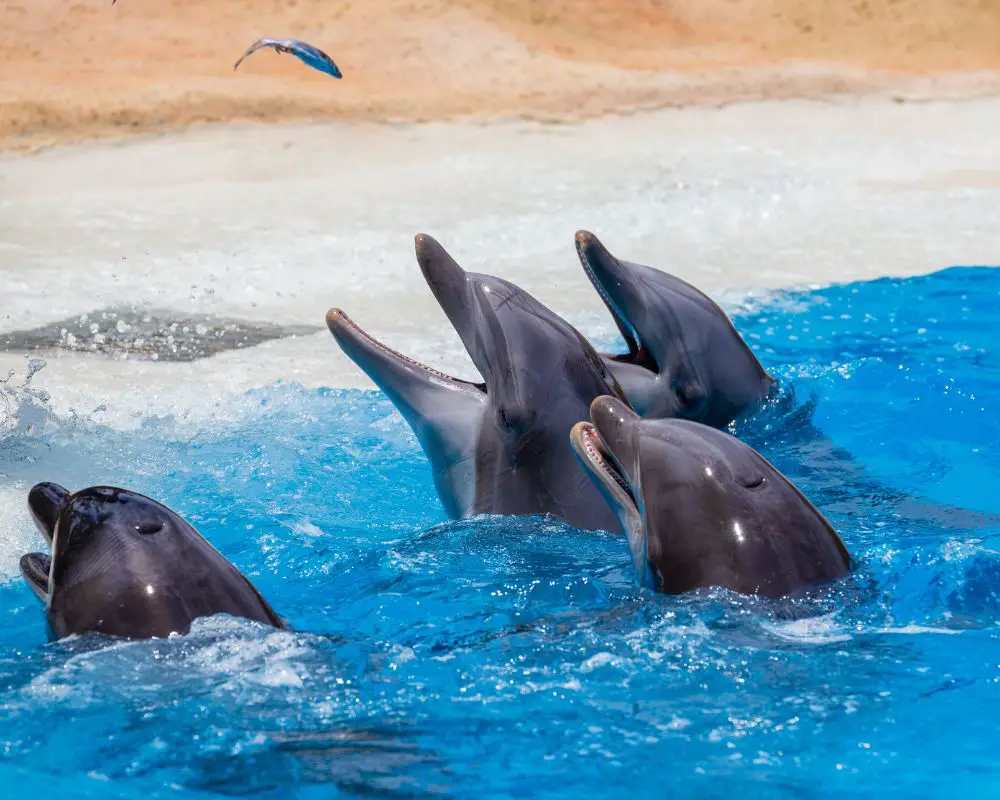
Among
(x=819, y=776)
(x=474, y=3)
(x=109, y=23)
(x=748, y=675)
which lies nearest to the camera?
(x=819, y=776)

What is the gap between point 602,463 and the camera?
13.7 feet

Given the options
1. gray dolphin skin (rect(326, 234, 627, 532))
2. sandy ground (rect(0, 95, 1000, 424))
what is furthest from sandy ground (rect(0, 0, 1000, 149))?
gray dolphin skin (rect(326, 234, 627, 532))

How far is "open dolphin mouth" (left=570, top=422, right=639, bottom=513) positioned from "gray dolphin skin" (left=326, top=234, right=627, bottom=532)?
0.71 m

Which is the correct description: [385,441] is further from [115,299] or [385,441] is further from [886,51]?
[886,51]

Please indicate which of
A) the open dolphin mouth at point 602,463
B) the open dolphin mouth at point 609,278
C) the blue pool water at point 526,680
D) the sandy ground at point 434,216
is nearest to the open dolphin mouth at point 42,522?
the blue pool water at point 526,680

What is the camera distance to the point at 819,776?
3.38m

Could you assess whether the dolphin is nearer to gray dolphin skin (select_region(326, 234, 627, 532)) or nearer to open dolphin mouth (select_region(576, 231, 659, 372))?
open dolphin mouth (select_region(576, 231, 659, 372))

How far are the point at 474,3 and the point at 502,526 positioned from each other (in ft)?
55.1

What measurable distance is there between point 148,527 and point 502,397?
1.69 meters

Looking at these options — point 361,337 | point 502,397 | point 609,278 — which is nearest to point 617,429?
point 502,397

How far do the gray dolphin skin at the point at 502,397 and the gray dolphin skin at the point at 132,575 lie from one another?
4.88 feet

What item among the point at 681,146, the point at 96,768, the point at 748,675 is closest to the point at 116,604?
the point at 96,768

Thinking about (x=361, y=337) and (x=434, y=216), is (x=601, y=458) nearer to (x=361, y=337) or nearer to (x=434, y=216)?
(x=361, y=337)

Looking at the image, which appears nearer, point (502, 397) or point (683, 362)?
point (502, 397)
